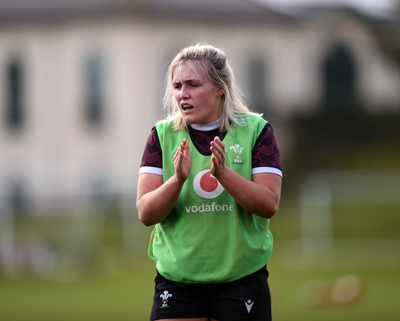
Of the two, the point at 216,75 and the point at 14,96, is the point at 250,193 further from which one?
the point at 14,96

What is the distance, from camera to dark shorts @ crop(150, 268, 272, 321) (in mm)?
5621

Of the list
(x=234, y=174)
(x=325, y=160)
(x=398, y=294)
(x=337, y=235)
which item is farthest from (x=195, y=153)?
(x=325, y=160)

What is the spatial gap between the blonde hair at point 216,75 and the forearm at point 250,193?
365mm

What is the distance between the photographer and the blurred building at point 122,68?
48.1 meters

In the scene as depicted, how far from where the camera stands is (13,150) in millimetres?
49312

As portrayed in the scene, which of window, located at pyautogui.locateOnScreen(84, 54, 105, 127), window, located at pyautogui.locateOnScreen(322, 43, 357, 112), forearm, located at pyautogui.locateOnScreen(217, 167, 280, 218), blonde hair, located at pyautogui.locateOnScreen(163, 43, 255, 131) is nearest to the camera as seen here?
forearm, located at pyautogui.locateOnScreen(217, 167, 280, 218)

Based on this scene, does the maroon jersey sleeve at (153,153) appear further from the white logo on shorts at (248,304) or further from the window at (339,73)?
the window at (339,73)

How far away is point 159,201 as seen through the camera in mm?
5504

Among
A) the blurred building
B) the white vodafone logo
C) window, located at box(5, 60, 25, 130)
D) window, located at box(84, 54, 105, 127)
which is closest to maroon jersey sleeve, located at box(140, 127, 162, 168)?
the white vodafone logo

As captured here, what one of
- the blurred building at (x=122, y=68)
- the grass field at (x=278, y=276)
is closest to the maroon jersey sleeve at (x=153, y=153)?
the grass field at (x=278, y=276)

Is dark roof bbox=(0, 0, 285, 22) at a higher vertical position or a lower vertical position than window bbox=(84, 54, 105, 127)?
higher

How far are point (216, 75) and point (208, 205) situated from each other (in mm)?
639

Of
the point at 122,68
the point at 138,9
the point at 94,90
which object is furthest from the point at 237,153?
the point at 94,90

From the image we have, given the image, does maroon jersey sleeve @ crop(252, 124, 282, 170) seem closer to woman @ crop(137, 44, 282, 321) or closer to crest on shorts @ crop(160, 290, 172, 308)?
woman @ crop(137, 44, 282, 321)
